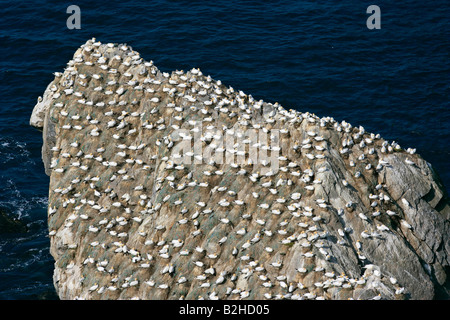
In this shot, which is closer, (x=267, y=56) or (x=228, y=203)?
(x=228, y=203)

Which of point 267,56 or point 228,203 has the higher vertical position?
point 267,56

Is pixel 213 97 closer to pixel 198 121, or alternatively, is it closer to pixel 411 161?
pixel 198 121

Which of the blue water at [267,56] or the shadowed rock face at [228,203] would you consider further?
the blue water at [267,56]

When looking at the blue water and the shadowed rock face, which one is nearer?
the shadowed rock face
